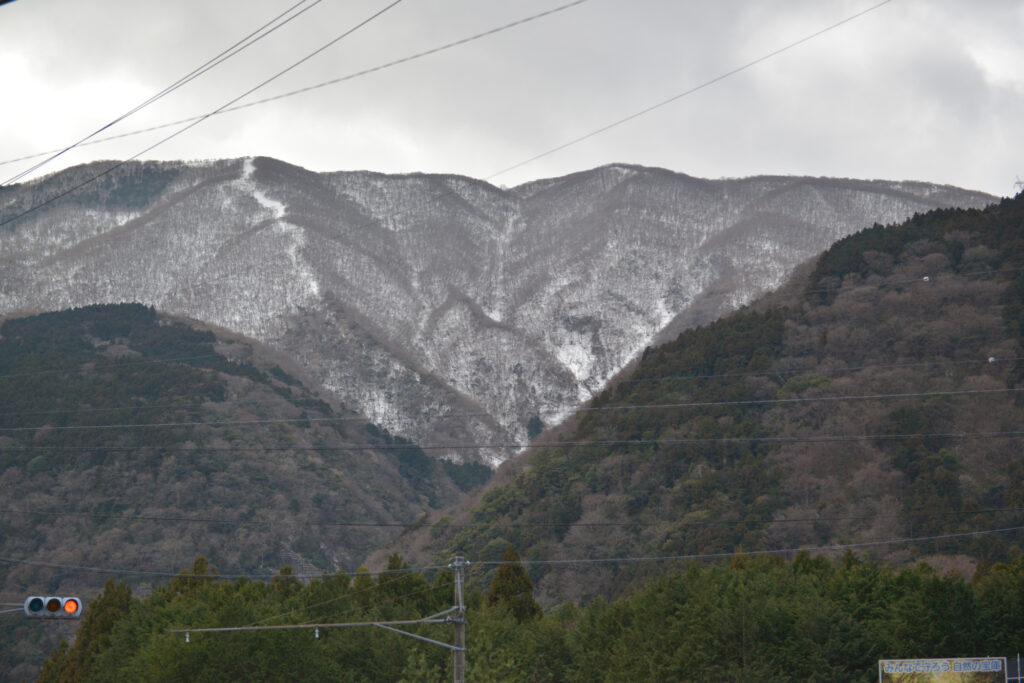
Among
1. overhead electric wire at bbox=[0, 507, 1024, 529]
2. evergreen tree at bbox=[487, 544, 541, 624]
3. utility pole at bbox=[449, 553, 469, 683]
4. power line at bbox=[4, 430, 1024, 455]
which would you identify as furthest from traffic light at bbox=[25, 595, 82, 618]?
overhead electric wire at bbox=[0, 507, 1024, 529]

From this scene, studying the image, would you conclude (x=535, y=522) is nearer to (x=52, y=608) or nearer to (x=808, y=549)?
(x=808, y=549)

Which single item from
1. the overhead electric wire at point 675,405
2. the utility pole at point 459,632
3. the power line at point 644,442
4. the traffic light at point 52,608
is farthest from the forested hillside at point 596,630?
the overhead electric wire at point 675,405

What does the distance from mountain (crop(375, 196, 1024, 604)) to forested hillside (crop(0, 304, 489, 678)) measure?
21.4 m

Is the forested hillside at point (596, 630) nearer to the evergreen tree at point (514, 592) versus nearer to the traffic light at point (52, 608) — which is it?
the evergreen tree at point (514, 592)

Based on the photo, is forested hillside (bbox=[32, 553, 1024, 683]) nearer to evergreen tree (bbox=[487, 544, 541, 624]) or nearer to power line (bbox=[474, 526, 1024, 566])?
evergreen tree (bbox=[487, 544, 541, 624])

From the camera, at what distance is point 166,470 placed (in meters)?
120

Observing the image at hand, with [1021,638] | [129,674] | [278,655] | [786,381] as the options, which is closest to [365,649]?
[278,655]

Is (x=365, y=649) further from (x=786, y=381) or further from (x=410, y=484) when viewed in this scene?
(x=410, y=484)

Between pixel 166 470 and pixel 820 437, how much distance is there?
69.2m

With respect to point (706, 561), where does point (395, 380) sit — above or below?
above

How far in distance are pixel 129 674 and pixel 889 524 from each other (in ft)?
138

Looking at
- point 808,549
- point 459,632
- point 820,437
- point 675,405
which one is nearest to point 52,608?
point 459,632

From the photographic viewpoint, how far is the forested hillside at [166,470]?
10706cm

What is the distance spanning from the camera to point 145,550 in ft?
348
